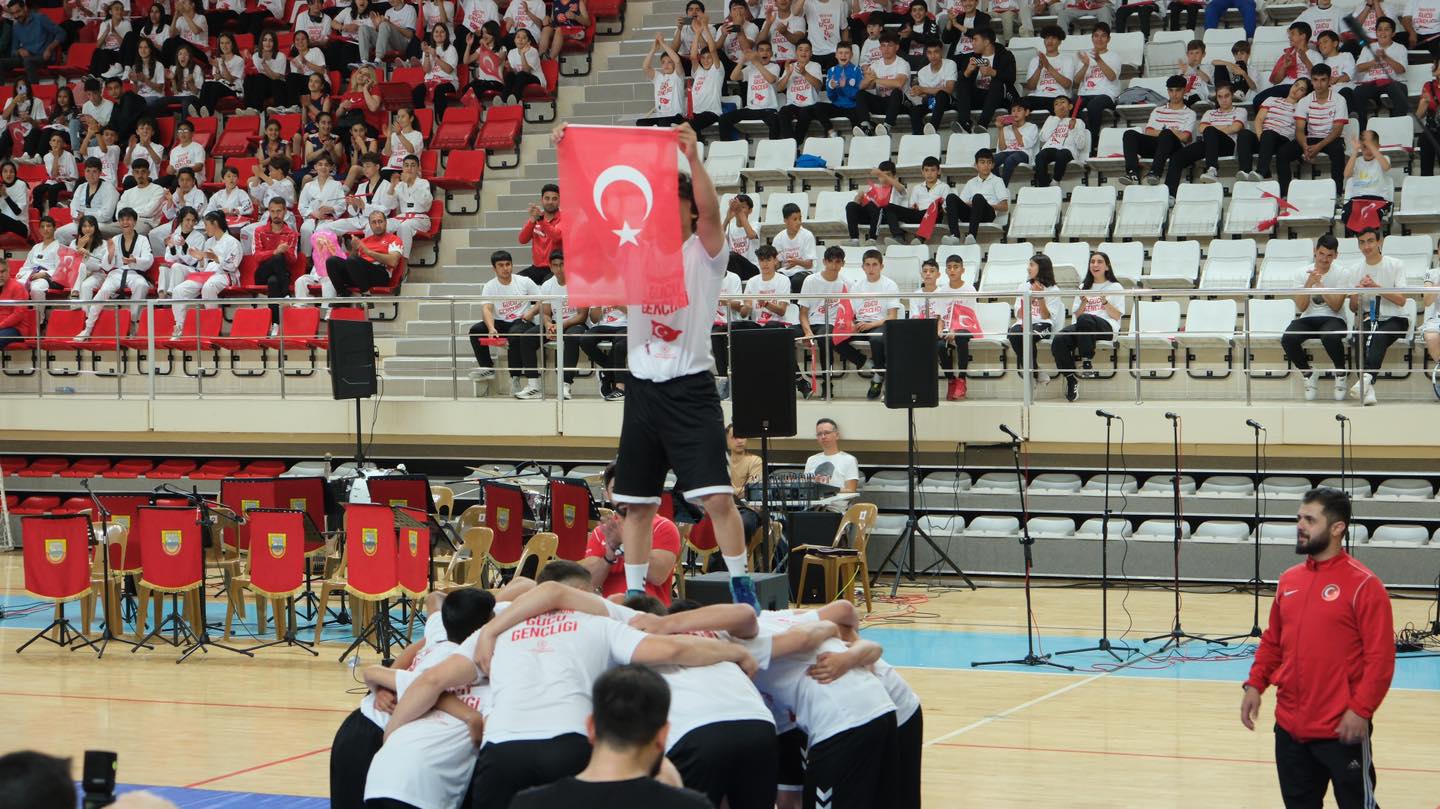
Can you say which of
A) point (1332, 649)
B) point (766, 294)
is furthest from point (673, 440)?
point (766, 294)

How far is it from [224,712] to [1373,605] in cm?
650

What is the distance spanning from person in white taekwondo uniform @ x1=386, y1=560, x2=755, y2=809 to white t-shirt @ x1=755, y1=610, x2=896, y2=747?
32 centimetres

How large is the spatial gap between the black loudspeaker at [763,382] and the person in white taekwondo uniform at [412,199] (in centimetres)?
762

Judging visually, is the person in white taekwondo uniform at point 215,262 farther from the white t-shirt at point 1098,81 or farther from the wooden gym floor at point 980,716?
the white t-shirt at point 1098,81

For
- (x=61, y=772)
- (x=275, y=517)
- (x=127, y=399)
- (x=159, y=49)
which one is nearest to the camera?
(x=61, y=772)

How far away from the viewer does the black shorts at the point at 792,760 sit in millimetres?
5863

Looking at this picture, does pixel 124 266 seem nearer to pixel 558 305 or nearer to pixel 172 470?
pixel 172 470

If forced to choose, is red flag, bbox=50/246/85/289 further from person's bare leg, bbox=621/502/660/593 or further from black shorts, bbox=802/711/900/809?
black shorts, bbox=802/711/900/809

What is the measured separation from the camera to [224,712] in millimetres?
9438

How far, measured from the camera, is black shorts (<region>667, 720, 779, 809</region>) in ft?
16.4

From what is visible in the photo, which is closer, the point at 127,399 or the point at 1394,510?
the point at 1394,510

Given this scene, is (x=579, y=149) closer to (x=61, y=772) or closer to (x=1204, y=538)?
(x=61, y=772)

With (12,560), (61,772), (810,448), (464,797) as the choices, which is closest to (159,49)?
(12,560)

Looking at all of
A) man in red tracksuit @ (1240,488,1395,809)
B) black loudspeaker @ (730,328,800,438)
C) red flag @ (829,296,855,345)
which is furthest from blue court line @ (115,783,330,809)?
red flag @ (829,296,855,345)
